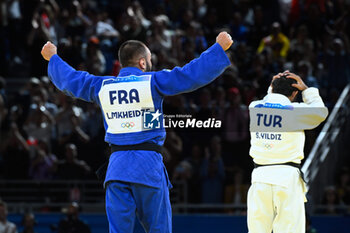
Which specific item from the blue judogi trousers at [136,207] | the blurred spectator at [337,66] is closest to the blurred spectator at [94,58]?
the blurred spectator at [337,66]

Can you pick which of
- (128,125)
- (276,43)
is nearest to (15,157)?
(276,43)

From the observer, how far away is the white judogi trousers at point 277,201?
6.62 meters

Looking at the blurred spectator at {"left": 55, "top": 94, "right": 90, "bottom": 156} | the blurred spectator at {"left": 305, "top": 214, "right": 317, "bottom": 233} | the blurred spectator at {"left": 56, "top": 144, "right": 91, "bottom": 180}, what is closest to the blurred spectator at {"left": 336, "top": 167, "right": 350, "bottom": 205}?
the blurred spectator at {"left": 305, "top": 214, "right": 317, "bottom": 233}

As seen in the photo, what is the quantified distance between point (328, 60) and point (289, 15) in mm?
3106

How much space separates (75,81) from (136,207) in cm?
120

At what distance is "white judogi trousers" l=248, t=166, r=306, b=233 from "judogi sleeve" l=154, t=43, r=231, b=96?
1.26m

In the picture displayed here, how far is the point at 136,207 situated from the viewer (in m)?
5.99

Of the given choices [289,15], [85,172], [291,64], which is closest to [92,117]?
[85,172]

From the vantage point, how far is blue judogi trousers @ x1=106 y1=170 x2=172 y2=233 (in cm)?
588

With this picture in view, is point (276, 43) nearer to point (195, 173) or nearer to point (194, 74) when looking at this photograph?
point (195, 173)

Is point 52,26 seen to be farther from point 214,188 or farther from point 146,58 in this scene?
point 146,58

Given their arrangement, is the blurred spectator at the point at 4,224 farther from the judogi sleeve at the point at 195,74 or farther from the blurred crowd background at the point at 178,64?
the judogi sleeve at the point at 195,74

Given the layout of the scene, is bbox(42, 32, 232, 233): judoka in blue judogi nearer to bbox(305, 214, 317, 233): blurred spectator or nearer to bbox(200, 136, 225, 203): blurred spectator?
bbox(305, 214, 317, 233): blurred spectator

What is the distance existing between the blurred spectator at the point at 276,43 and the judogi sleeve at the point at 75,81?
24.9 feet
